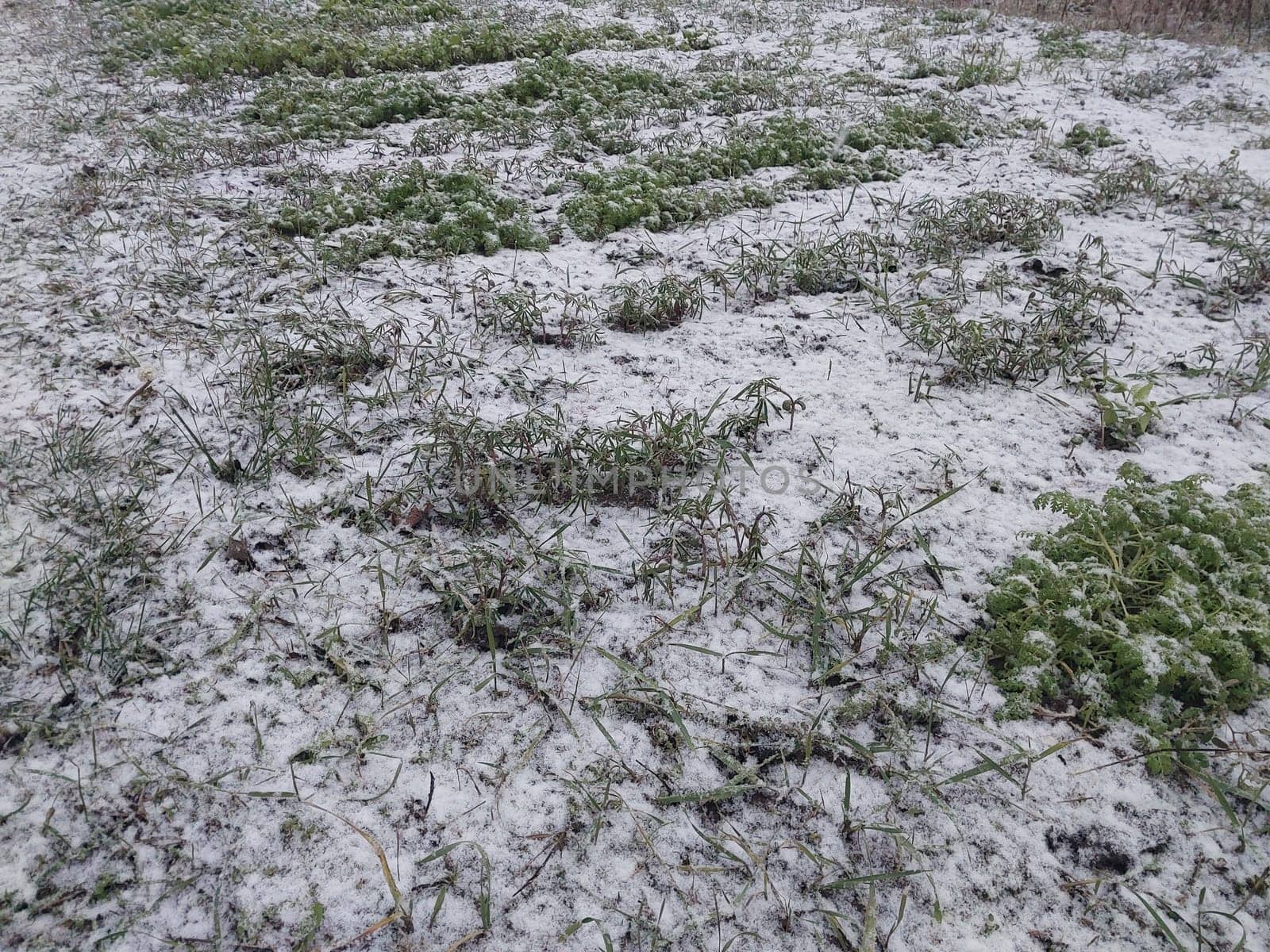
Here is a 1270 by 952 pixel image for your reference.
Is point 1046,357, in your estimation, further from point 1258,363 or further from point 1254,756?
point 1254,756

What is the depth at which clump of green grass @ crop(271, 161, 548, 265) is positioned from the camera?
5.30 meters

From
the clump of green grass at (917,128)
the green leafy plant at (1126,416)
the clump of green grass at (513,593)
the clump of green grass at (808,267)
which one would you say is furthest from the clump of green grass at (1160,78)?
the clump of green grass at (513,593)

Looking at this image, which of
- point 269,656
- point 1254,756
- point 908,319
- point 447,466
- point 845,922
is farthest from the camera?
point 908,319

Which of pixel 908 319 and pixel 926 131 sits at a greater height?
pixel 926 131

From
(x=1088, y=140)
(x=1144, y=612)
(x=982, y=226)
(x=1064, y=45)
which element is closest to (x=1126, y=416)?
(x=1144, y=612)

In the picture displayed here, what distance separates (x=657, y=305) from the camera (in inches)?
183

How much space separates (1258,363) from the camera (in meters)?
4.05

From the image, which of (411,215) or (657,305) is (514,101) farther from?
(657,305)

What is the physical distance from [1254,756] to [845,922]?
157 centimetres

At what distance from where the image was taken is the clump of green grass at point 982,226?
17.7ft

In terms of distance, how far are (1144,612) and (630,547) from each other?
2.09 m

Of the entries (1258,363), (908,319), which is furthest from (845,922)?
(1258,363)

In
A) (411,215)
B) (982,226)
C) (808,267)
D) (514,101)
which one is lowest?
(808,267)

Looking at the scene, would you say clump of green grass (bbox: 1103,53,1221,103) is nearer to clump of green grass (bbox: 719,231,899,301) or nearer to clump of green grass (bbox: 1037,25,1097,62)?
clump of green grass (bbox: 1037,25,1097,62)
